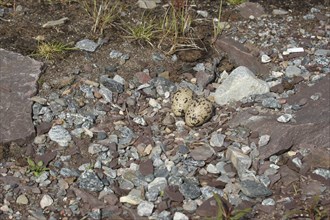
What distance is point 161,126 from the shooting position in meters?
4.68

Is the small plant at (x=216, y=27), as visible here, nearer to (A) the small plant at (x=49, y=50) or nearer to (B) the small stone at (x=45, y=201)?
(A) the small plant at (x=49, y=50)

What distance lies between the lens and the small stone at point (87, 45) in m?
5.20

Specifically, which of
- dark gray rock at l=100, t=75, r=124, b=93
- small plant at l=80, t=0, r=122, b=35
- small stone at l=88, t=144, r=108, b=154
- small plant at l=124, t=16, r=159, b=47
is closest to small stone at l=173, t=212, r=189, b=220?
small stone at l=88, t=144, r=108, b=154

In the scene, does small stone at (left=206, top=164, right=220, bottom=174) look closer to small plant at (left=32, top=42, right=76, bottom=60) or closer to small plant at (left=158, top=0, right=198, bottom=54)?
small plant at (left=158, top=0, right=198, bottom=54)

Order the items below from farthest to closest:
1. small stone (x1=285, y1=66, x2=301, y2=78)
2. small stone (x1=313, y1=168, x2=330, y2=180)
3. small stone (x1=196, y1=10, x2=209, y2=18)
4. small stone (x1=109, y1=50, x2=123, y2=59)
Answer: small stone (x1=196, y1=10, x2=209, y2=18)
small stone (x1=109, y1=50, x2=123, y2=59)
small stone (x1=285, y1=66, x2=301, y2=78)
small stone (x1=313, y1=168, x2=330, y2=180)

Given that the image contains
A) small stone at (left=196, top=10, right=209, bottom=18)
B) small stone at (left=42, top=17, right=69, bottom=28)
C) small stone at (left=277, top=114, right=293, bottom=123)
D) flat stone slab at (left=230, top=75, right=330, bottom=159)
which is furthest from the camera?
small stone at (left=196, top=10, right=209, bottom=18)

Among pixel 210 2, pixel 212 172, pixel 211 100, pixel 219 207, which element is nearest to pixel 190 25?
pixel 210 2

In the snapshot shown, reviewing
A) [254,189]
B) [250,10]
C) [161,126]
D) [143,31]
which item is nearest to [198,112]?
[161,126]

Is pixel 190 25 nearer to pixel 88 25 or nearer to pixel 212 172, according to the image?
pixel 88 25

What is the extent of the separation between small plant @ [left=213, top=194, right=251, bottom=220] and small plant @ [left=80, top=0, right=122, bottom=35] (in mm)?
1849

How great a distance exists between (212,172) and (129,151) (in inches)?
21.1

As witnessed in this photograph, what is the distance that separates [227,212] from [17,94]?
1669 millimetres

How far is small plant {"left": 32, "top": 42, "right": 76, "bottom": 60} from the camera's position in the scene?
512 centimetres

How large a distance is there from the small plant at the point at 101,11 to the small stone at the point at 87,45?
0.46 feet
